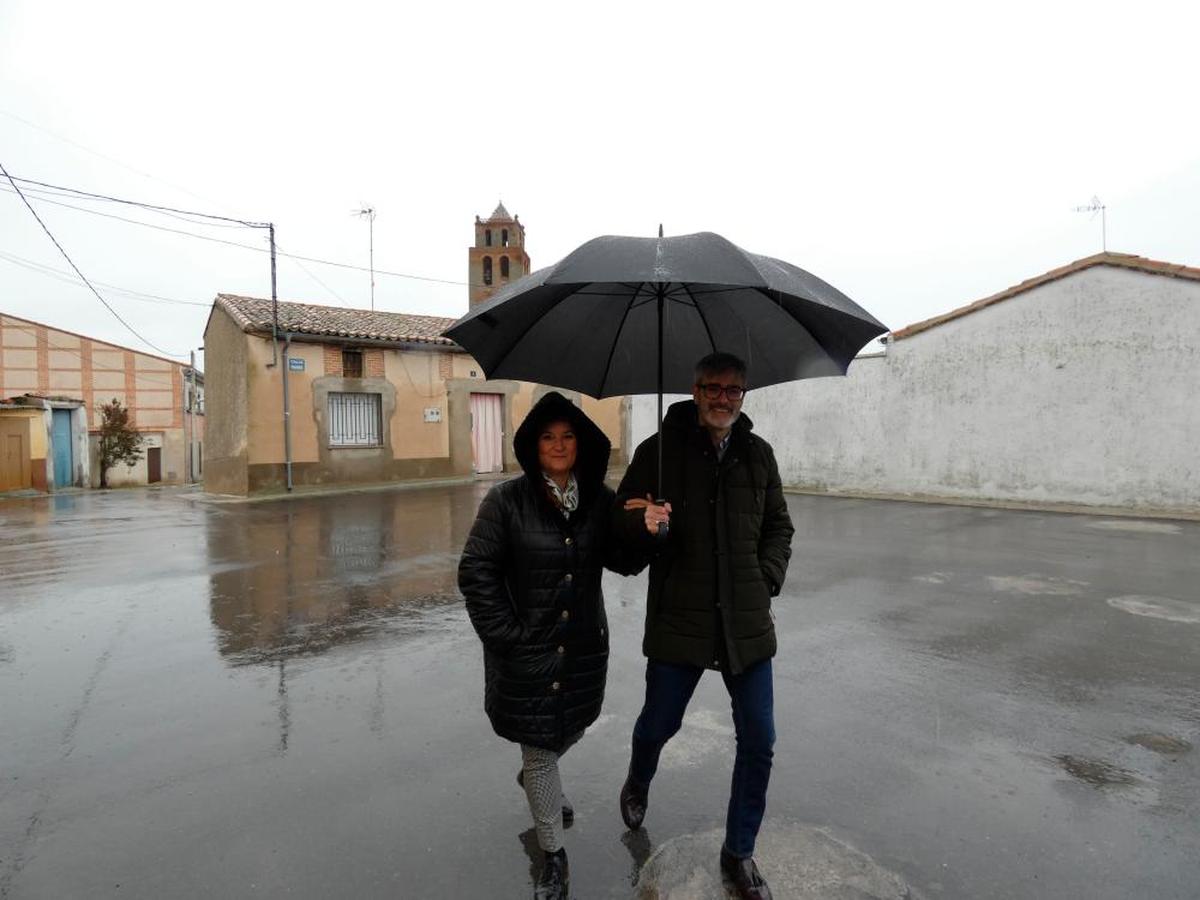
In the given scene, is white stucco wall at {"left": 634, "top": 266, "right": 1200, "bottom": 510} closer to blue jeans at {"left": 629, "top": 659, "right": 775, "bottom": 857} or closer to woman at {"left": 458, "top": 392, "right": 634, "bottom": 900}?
blue jeans at {"left": 629, "top": 659, "right": 775, "bottom": 857}

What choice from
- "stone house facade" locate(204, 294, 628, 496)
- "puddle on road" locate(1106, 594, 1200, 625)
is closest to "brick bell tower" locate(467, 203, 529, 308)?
"stone house facade" locate(204, 294, 628, 496)

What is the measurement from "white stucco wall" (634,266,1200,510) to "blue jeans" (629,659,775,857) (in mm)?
11912

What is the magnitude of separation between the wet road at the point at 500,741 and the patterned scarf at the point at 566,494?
A: 1.23 metres

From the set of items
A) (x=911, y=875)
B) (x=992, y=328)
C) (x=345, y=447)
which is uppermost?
(x=992, y=328)

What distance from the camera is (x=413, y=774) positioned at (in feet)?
9.75

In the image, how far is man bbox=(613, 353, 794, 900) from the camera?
225 centimetres

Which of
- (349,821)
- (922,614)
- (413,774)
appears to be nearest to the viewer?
(349,821)

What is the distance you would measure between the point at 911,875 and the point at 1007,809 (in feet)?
2.15

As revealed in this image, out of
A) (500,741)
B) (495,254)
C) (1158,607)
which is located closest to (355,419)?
(500,741)

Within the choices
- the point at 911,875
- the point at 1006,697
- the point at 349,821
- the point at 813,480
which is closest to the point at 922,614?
the point at 1006,697

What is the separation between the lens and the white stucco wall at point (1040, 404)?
35.5ft

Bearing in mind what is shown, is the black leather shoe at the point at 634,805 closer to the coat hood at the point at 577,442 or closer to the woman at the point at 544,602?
the woman at the point at 544,602

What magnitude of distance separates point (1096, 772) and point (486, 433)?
59.9 ft

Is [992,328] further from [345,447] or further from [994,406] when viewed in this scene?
[345,447]
